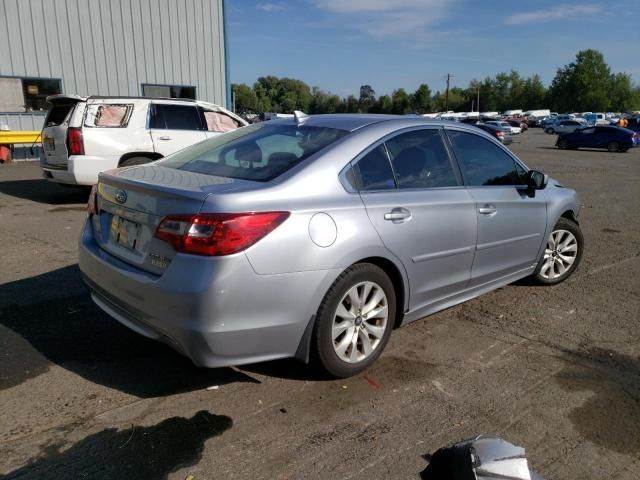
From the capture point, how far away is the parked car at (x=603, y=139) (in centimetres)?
2948

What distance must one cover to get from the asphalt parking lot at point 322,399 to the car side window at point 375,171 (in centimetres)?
120

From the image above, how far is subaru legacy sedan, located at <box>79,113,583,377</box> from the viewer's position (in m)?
2.72

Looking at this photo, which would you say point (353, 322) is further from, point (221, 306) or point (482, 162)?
point (482, 162)

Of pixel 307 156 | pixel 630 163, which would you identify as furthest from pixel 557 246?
pixel 630 163

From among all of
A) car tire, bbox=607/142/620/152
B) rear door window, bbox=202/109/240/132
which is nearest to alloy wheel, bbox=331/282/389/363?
rear door window, bbox=202/109/240/132

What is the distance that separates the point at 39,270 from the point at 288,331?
11.9 ft

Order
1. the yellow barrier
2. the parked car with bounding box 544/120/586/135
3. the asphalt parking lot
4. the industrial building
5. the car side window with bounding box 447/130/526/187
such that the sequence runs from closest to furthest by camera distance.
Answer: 1. the asphalt parking lot
2. the car side window with bounding box 447/130/526/187
3. the yellow barrier
4. the industrial building
5. the parked car with bounding box 544/120/586/135

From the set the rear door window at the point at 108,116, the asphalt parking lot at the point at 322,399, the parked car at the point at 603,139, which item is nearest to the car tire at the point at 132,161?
the rear door window at the point at 108,116

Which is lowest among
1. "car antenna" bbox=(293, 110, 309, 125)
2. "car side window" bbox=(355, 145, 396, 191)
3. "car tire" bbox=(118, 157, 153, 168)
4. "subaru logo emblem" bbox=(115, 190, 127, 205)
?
"car tire" bbox=(118, 157, 153, 168)

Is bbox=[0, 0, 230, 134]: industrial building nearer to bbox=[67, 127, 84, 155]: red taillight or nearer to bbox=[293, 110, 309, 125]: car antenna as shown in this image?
bbox=[67, 127, 84, 155]: red taillight

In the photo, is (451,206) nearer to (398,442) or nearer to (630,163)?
(398,442)

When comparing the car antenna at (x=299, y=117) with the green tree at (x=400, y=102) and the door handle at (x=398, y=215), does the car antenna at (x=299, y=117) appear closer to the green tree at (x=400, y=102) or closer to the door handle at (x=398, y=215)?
the door handle at (x=398, y=215)

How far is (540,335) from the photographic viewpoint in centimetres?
409

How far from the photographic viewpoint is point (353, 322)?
10.6ft
